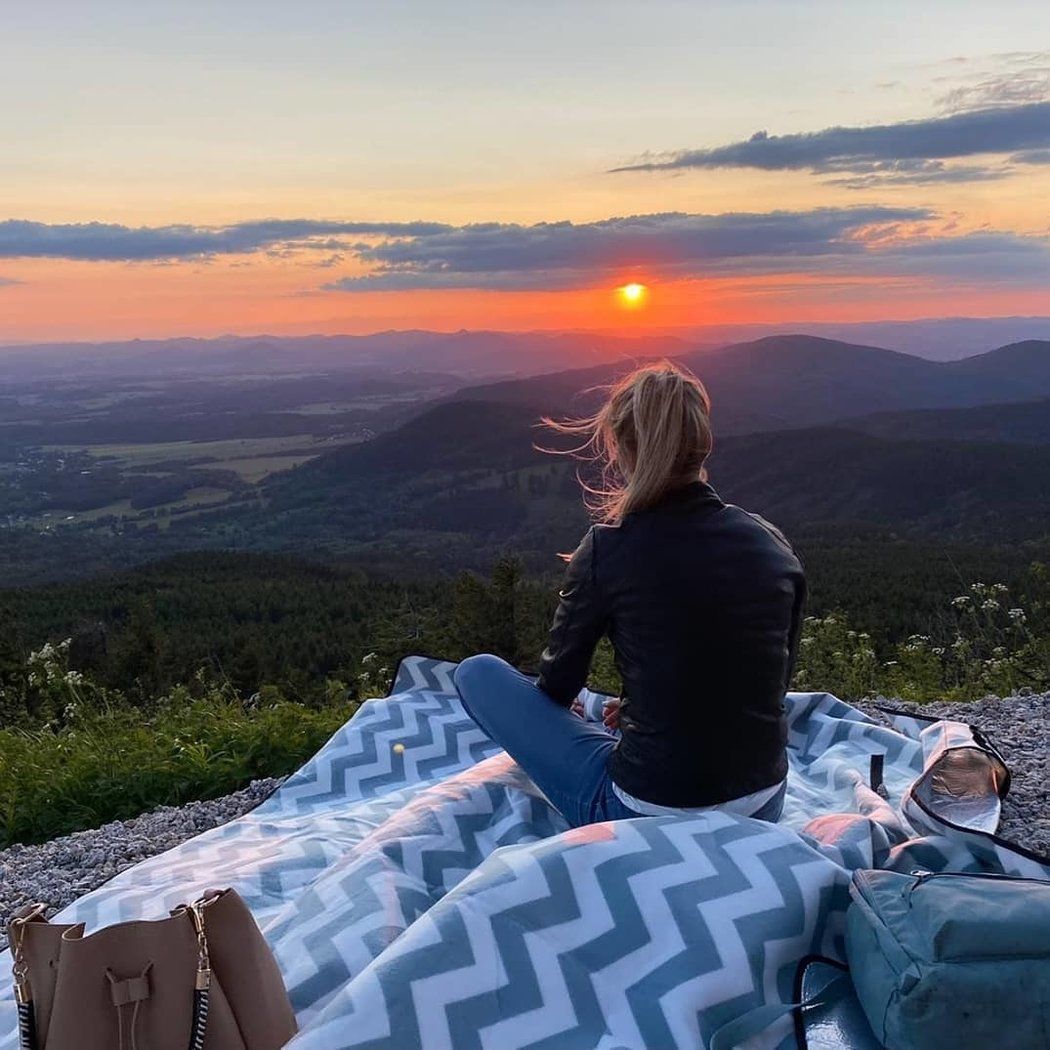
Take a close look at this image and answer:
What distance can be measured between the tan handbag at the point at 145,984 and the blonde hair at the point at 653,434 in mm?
1538

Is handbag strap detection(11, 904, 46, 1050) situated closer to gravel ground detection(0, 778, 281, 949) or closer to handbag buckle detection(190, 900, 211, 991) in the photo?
handbag buckle detection(190, 900, 211, 991)

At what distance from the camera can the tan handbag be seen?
1901mm

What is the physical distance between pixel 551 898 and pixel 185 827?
7.56ft

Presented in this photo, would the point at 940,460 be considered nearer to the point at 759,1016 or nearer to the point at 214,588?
the point at 214,588

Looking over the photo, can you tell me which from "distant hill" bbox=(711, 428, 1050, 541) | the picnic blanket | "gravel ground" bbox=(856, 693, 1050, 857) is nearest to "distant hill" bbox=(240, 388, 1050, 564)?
"distant hill" bbox=(711, 428, 1050, 541)

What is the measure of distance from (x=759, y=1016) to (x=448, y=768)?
2.33 meters

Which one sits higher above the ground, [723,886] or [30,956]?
[30,956]

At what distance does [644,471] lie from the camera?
2.80 m

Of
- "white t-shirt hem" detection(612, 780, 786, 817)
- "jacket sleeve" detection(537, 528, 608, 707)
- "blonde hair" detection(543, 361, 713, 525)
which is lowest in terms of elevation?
"white t-shirt hem" detection(612, 780, 786, 817)

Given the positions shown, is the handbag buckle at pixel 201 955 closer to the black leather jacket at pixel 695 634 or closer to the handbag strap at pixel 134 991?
the handbag strap at pixel 134 991

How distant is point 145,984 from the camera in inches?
75.4

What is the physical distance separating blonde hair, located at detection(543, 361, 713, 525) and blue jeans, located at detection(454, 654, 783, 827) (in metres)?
0.78

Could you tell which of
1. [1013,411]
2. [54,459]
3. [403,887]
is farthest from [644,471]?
[1013,411]

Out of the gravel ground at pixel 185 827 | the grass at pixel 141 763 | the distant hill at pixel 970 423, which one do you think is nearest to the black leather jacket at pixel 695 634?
the gravel ground at pixel 185 827
